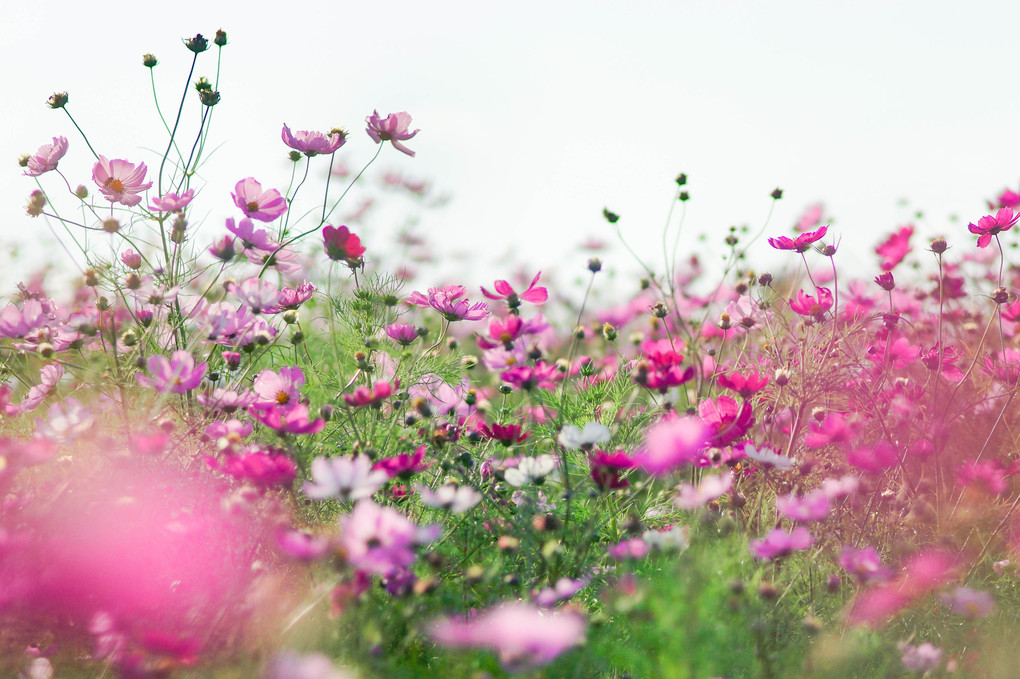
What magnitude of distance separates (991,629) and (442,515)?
43.3 inches

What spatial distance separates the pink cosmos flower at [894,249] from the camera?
198 cm

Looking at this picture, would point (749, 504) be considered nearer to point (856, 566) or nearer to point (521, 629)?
point (856, 566)

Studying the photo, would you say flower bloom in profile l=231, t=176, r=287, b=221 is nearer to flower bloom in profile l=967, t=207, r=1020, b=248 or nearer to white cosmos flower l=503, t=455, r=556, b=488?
white cosmos flower l=503, t=455, r=556, b=488

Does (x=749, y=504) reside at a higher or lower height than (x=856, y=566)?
→ higher

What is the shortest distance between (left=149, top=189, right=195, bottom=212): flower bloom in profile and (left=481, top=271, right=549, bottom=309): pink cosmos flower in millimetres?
651

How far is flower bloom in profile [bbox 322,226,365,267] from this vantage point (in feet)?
4.53

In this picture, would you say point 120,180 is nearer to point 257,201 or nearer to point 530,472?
point 257,201

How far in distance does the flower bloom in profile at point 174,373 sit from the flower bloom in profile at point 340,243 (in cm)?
32

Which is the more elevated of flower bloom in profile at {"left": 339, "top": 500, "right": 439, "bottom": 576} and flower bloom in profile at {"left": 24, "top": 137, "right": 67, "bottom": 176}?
flower bloom in profile at {"left": 24, "top": 137, "right": 67, "bottom": 176}

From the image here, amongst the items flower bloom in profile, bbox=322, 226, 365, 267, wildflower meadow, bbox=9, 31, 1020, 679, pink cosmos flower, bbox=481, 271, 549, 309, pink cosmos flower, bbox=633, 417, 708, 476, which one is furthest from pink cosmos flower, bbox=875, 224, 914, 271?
flower bloom in profile, bbox=322, 226, 365, 267

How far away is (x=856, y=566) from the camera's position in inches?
46.2

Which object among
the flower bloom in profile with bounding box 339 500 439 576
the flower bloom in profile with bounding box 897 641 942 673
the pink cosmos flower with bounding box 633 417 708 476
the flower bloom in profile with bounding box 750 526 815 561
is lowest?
the flower bloom in profile with bounding box 897 641 942 673

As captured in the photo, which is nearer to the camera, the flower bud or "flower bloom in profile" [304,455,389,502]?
"flower bloom in profile" [304,455,389,502]

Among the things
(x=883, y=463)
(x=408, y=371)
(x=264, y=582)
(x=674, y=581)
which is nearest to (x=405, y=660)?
(x=264, y=582)
